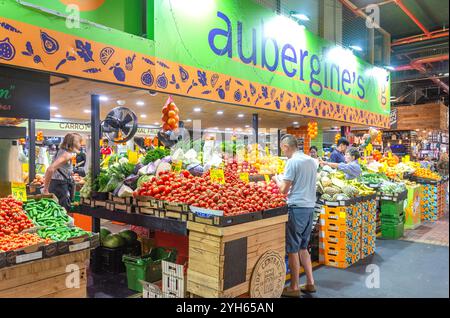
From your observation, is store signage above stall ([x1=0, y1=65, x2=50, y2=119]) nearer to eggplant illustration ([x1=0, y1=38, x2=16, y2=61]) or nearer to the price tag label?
eggplant illustration ([x1=0, y1=38, x2=16, y2=61])

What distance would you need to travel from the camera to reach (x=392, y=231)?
24.2 ft

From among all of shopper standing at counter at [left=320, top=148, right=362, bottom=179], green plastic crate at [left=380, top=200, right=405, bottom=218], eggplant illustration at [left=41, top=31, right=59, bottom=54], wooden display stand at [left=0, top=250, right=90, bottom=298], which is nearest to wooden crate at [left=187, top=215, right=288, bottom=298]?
wooden display stand at [left=0, top=250, right=90, bottom=298]

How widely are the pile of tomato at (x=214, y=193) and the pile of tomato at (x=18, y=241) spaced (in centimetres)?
142

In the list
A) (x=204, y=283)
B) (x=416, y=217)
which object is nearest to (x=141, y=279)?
(x=204, y=283)

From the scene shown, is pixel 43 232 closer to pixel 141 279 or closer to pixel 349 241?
pixel 141 279

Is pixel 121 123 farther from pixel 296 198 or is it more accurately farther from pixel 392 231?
pixel 392 231

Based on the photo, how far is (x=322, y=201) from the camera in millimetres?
5555

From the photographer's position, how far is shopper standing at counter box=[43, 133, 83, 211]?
5.22 meters

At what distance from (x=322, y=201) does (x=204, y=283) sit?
2.76 meters

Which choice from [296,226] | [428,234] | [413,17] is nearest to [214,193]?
[296,226]

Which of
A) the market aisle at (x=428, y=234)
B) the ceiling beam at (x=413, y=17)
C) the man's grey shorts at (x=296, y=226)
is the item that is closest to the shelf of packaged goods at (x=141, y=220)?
the man's grey shorts at (x=296, y=226)

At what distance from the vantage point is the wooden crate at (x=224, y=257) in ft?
11.1

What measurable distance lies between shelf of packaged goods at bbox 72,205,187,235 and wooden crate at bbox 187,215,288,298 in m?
0.21

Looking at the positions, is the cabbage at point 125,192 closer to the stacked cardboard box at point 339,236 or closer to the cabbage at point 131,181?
the cabbage at point 131,181
